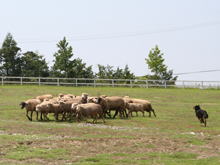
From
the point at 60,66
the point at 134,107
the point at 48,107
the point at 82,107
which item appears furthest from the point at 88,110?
the point at 60,66

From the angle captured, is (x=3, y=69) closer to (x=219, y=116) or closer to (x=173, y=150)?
(x=219, y=116)

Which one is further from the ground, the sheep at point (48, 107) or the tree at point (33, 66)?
the tree at point (33, 66)

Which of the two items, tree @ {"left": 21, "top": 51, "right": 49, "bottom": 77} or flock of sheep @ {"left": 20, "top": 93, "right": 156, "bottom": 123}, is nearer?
flock of sheep @ {"left": 20, "top": 93, "right": 156, "bottom": 123}

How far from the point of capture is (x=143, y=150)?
16.2 meters

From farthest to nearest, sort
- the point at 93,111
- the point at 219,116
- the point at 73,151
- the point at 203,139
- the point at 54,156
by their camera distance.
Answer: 1. the point at 219,116
2. the point at 93,111
3. the point at 203,139
4. the point at 73,151
5. the point at 54,156

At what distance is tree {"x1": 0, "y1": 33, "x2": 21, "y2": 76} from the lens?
262 ft

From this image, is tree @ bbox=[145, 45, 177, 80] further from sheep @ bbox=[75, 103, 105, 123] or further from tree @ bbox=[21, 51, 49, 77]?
sheep @ bbox=[75, 103, 105, 123]

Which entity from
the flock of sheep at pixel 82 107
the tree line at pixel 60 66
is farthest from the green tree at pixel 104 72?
the flock of sheep at pixel 82 107

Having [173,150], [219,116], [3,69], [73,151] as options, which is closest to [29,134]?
[73,151]

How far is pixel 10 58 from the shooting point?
264 ft

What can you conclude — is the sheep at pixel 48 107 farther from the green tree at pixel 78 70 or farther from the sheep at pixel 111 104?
the green tree at pixel 78 70

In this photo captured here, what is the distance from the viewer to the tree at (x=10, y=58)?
8000cm

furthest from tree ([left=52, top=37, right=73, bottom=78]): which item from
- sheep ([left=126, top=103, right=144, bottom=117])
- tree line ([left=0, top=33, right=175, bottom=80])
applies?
sheep ([left=126, top=103, right=144, bottom=117])

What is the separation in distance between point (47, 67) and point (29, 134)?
6396 centimetres
